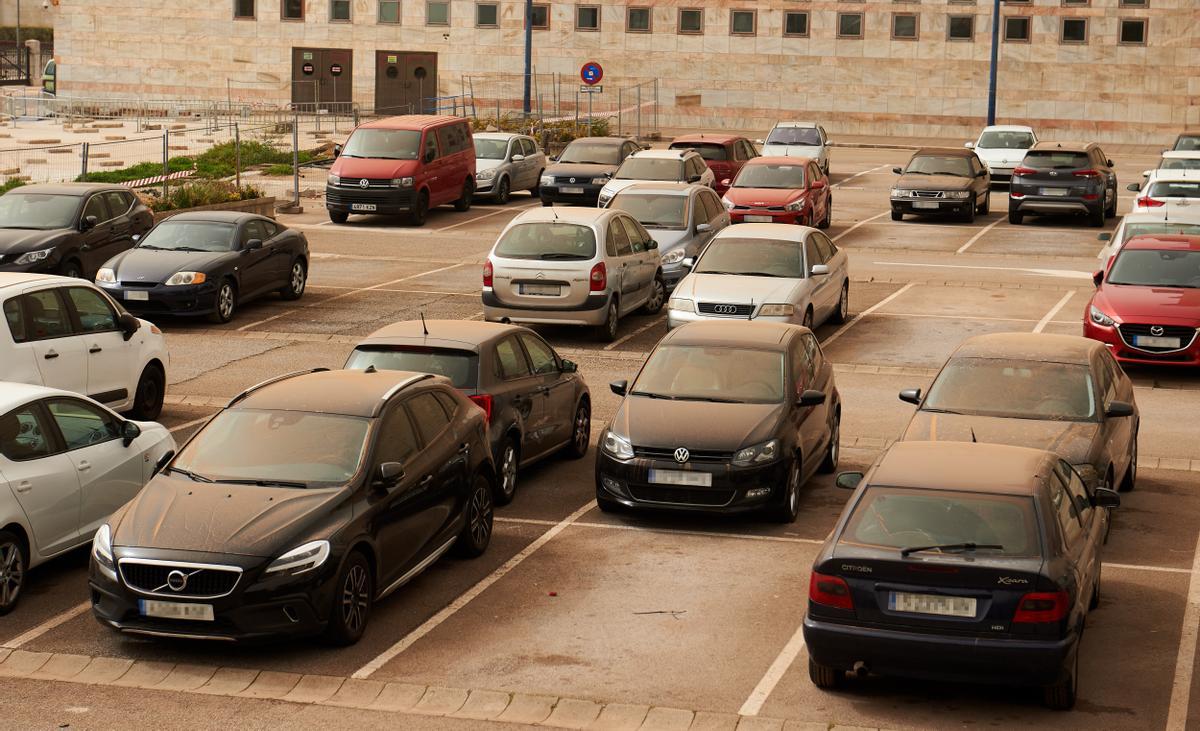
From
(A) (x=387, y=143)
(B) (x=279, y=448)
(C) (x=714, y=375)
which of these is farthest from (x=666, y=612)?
(A) (x=387, y=143)

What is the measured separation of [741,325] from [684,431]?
6.82ft

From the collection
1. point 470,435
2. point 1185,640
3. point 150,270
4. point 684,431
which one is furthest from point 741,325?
point 150,270

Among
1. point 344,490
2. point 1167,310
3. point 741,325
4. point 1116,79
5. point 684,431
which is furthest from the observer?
point 1116,79

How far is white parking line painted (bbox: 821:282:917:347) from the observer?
73.8 feet

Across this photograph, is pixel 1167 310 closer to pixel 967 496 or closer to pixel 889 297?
pixel 889 297

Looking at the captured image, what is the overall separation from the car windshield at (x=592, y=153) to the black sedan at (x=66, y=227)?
13.2 metres

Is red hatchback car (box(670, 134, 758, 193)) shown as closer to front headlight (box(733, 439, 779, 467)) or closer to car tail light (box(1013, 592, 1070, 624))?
front headlight (box(733, 439, 779, 467))

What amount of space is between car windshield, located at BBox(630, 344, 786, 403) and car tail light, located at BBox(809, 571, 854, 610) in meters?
4.72

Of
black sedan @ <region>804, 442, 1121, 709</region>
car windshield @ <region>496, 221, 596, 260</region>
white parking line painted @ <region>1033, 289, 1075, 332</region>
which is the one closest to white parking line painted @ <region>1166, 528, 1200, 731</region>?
black sedan @ <region>804, 442, 1121, 709</region>

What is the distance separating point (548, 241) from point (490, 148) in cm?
1804

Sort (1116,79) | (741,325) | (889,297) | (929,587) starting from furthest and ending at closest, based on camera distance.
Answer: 1. (1116,79)
2. (889,297)
3. (741,325)
4. (929,587)

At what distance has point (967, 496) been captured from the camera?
9438 millimetres

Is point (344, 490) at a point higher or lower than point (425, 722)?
higher

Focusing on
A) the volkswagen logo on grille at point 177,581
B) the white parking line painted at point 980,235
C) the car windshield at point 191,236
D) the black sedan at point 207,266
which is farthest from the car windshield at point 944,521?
the white parking line painted at point 980,235
